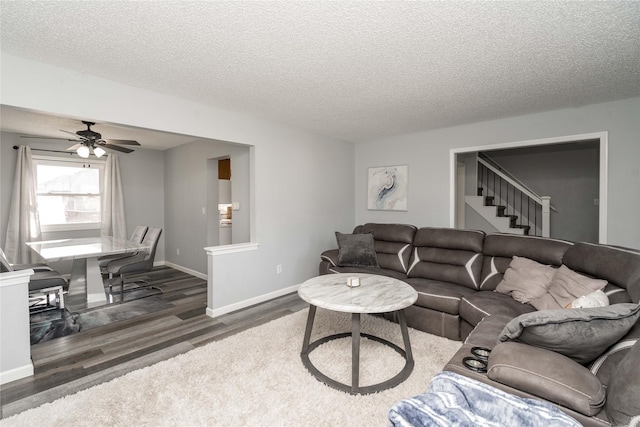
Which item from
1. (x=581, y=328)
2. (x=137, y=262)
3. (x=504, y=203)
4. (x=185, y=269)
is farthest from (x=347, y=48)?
(x=504, y=203)

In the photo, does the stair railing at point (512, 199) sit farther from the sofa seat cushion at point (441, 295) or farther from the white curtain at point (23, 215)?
the white curtain at point (23, 215)

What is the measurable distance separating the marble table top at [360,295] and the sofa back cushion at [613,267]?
1.25m

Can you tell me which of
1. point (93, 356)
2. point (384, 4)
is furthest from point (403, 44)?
point (93, 356)

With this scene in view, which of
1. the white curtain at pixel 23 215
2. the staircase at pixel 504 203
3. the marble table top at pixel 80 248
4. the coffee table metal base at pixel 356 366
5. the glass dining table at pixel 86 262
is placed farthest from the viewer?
the staircase at pixel 504 203

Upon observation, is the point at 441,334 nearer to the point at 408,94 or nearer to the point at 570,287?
the point at 570,287

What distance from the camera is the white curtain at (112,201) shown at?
5457 mm

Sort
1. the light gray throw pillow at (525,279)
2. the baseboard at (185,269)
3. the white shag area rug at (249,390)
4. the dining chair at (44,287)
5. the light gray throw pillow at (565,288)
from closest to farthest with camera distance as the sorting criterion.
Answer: the white shag area rug at (249,390) → the light gray throw pillow at (565,288) → the light gray throw pillow at (525,279) → the dining chair at (44,287) → the baseboard at (185,269)

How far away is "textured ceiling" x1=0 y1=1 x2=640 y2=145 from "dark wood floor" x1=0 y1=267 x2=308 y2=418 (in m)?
2.38

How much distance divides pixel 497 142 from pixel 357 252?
228 cm

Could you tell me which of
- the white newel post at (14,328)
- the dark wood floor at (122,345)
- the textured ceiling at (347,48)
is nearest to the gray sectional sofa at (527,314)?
the dark wood floor at (122,345)

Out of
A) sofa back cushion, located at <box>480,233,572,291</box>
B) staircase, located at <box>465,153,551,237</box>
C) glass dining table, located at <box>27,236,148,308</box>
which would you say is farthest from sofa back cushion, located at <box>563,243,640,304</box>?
glass dining table, located at <box>27,236,148,308</box>

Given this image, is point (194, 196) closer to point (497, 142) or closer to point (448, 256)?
point (448, 256)

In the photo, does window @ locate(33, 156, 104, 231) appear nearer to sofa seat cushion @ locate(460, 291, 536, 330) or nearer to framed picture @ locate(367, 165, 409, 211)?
framed picture @ locate(367, 165, 409, 211)

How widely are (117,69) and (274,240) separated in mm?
2480
